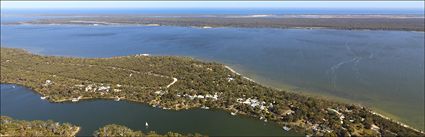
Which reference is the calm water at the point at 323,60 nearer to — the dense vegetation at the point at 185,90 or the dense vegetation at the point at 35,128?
the dense vegetation at the point at 185,90

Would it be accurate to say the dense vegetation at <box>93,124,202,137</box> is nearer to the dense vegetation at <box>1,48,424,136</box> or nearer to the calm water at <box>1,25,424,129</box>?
the dense vegetation at <box>1,48,424,136</box>

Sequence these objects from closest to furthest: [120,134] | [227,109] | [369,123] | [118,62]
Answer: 1. [120,134]
2. [369,123]
3. [227,109]
4. [118,62]

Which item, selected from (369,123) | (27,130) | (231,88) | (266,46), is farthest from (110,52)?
(369,123)

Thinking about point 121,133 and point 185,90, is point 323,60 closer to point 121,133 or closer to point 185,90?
point 185,90

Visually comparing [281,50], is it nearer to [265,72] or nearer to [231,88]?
[265,72]

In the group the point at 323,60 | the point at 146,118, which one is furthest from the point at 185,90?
the point at 323,60
